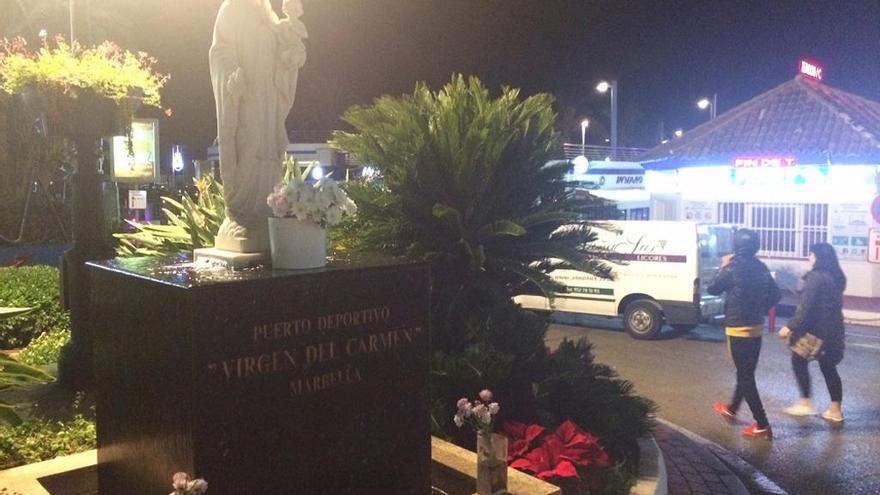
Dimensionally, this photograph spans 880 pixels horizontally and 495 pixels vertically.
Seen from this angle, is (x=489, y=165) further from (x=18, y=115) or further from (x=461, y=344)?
(x=18, y=115)

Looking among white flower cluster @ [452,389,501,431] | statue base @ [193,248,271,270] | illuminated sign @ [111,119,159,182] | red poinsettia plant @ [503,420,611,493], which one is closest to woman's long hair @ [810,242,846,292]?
red poinsettia plant @ [503,420,611,493]

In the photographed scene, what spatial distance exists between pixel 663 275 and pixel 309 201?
966 centimetres

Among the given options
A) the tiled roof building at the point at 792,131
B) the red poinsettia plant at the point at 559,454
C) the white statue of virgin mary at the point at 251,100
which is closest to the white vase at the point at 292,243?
the white statue of virgin mary at the point at 251,100

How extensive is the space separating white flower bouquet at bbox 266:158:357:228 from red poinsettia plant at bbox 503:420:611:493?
6.15 ft

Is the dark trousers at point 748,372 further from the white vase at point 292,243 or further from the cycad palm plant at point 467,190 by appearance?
the white vase at point 292,243

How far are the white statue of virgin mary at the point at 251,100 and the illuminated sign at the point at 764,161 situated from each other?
13812mm

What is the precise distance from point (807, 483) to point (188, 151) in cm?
4456

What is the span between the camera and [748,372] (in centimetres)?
777

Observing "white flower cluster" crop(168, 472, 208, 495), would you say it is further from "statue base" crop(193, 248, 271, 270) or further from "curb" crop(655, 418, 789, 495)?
"curb" crop(655, 418, 789, 495)

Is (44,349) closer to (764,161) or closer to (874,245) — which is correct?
(764,161)

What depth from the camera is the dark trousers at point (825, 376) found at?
26.6 ft

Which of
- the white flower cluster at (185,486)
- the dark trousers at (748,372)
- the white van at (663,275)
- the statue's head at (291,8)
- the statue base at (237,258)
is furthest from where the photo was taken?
the white van at (663,275)

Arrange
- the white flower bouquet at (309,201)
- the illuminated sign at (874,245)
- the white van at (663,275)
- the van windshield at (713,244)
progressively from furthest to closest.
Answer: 1. the illuminated sign at (874,245)
2. the van windshield at (713,244)
3. the white van at (663,275)
4. the white flower bouquet at (309,201)

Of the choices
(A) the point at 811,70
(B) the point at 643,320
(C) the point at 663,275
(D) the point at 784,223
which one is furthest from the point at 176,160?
(C) the point at 663,275
